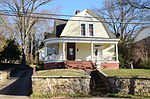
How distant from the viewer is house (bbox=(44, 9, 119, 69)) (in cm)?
2264

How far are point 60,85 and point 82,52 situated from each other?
12.2 meters

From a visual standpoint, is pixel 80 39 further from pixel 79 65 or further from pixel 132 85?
pixel 132 85

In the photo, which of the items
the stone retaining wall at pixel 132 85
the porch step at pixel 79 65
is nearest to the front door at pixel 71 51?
the porch step at pixel 79 65

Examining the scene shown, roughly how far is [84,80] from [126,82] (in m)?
2.87

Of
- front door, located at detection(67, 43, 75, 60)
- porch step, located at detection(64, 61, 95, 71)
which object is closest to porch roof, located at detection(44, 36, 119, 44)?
front door, located at detection(67, 43, 75, 60)

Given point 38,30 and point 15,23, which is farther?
point 38,30

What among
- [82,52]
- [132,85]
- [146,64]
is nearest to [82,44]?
[82,52]

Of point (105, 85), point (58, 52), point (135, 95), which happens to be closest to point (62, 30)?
point (58, 52)

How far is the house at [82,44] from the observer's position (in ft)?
74.3

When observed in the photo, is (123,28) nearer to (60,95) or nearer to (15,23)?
(15,23)

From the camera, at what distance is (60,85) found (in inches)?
511

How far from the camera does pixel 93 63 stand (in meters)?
21.2

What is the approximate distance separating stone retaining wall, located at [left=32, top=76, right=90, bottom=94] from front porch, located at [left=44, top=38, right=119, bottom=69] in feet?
24.3

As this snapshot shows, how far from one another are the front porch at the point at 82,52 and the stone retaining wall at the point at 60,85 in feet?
24.3
